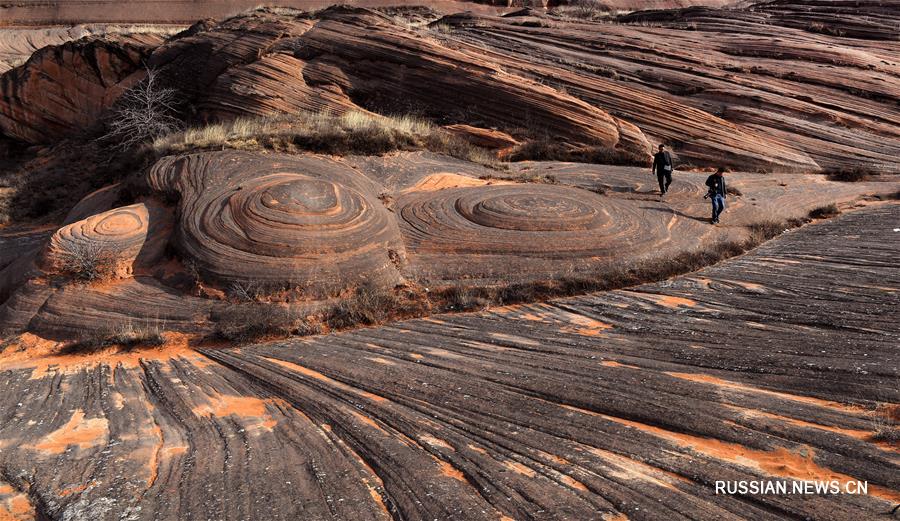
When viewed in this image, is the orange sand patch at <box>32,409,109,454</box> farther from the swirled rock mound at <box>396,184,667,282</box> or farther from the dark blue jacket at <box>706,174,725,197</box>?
the dark blue jacket at <box>706,174,725,197</box>

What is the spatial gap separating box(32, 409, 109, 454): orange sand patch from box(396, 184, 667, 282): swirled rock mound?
5.29 m

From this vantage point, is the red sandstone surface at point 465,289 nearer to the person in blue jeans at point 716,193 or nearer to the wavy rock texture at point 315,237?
the wavy rock texture at point 315,237

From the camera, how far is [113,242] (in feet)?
31.5

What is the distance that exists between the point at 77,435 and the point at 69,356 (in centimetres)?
373

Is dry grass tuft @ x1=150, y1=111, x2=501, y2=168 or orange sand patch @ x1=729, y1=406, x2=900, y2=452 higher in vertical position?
dry grass tuft @ x1=150, y1=111, x2=501, y2=168

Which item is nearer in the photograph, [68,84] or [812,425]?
[812,425]

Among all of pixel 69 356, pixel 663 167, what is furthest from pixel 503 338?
pixel 663 167

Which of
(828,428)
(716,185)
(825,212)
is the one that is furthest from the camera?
(825,212)

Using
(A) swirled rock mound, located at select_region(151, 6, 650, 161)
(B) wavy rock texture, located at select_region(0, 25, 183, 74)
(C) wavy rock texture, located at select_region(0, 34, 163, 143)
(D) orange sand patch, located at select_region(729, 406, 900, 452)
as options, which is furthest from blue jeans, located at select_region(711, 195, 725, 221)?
(B) wavy rock texture, located at select_region(0, 25, 183, 74)

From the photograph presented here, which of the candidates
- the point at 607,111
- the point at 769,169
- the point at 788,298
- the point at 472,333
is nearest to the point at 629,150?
the point at 607,111

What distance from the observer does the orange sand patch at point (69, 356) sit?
7.54 m

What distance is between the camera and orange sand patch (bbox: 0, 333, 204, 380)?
7.54m

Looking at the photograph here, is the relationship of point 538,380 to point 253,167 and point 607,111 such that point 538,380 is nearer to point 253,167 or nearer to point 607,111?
point 253,167

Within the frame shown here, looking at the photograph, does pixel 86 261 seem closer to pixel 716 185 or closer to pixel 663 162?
pixel 663 162
